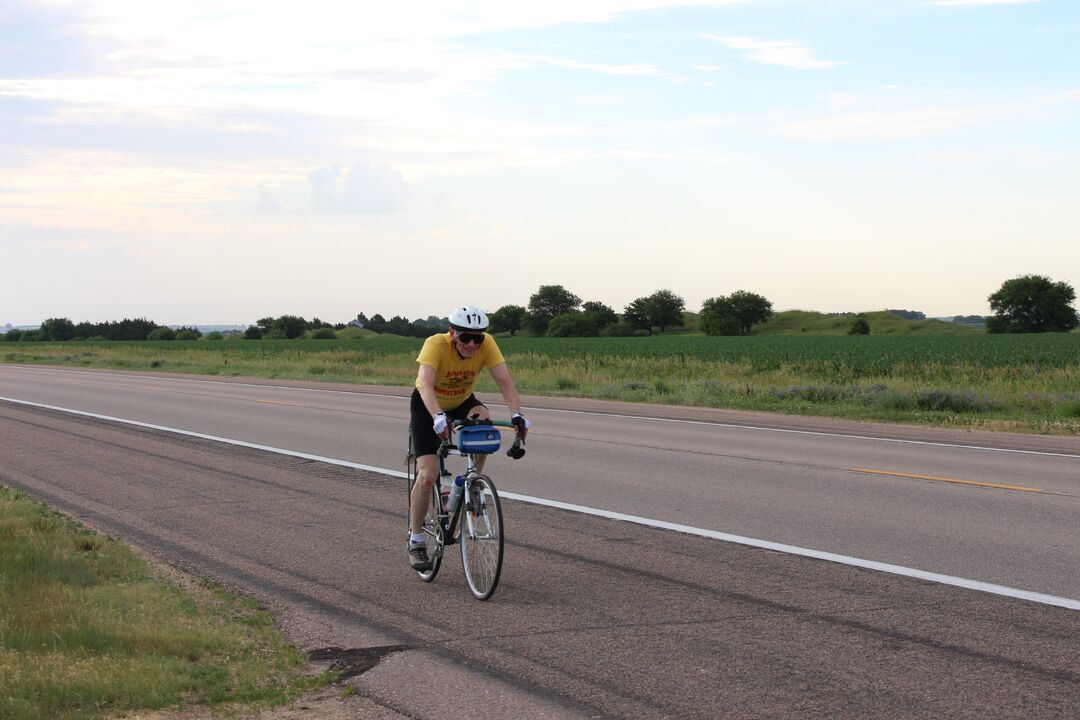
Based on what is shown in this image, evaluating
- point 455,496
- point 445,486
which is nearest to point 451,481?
point 445,486

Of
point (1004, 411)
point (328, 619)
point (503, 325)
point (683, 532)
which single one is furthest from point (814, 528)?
point (503, 325)

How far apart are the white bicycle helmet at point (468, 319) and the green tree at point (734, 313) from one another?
5259 inches

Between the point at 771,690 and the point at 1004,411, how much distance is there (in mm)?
18266

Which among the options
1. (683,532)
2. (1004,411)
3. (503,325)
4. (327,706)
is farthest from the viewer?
(503,325)

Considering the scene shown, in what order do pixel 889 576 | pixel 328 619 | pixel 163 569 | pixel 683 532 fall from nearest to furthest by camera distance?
pixel 328 619 → pixel 889 576 → pixel 163 569 → pixel 683 532

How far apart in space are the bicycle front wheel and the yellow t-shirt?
608mm

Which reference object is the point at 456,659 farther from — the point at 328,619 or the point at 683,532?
the point at 683,532

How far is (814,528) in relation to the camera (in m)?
9.43

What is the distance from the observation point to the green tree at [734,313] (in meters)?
140

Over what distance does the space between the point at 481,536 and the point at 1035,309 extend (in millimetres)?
124126

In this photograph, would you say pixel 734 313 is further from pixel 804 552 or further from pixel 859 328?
pixel 804 552

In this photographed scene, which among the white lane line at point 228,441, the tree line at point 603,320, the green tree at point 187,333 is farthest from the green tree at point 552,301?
the white lane line at point 228,441

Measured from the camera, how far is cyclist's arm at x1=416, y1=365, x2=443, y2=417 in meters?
7.30

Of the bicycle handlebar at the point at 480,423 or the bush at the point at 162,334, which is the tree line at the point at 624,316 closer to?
the bush at the point at 162,334
